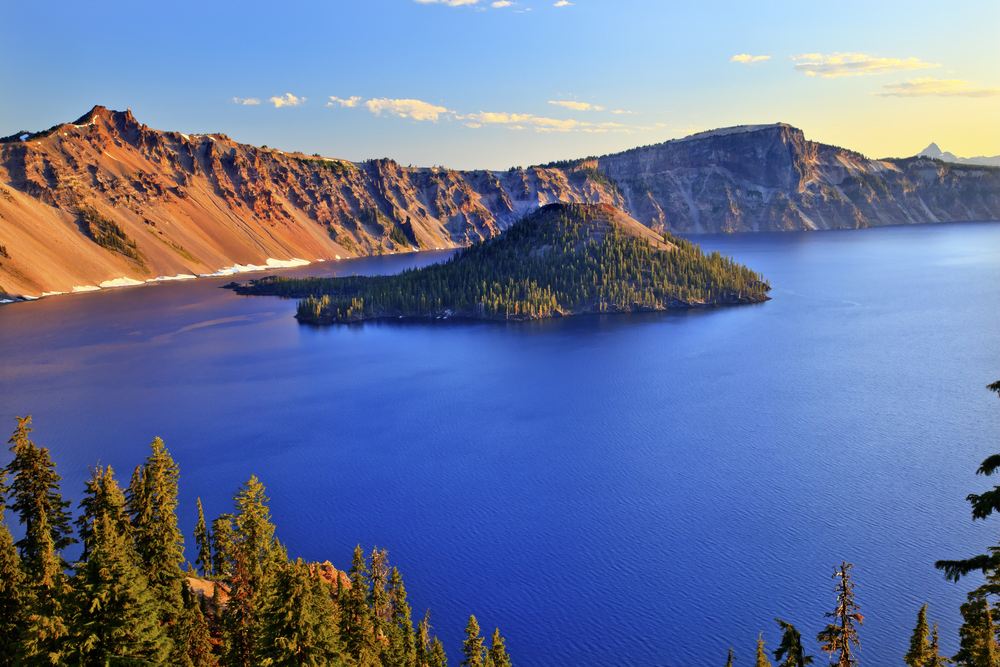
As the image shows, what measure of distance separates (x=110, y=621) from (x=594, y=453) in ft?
161

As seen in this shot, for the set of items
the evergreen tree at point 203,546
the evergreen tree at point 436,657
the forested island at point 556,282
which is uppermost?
the forested island at point 556,282

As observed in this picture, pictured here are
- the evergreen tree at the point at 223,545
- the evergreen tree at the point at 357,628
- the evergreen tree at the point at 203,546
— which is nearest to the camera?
the evergreen tree at the point at 357,628

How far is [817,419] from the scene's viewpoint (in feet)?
246

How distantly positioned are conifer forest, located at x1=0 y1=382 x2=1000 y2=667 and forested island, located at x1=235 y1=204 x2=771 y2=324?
380ft

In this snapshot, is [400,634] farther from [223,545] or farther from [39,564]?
[39,564]

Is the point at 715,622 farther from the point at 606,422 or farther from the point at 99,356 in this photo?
the point at 99,356

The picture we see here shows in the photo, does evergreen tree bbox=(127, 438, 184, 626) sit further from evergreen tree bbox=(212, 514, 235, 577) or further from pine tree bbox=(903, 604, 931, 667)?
pine tree bbox=(903, 604, 931, 667)

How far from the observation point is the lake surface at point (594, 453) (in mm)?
42969

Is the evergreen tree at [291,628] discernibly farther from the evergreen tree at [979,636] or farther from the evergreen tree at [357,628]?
the evergreen tree at [979,636]

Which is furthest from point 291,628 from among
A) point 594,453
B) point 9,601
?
point 594,453

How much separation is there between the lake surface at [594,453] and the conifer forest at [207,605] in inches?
164

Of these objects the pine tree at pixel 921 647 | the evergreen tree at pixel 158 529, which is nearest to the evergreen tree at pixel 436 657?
the evergreen tree at pixel 158 529

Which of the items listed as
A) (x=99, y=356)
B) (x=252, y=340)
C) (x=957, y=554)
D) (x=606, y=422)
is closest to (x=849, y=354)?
(x=606, y=422)

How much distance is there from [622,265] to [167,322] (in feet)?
326
